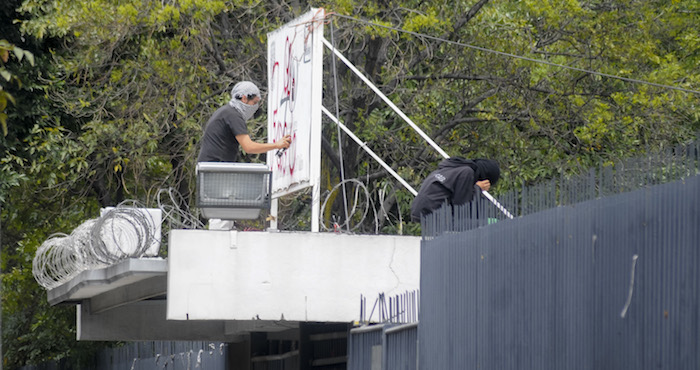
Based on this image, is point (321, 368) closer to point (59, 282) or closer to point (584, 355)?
point (59, 282)

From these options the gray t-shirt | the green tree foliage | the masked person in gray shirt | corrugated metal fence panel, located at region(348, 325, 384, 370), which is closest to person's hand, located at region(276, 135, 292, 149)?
the masked person in gray shirt

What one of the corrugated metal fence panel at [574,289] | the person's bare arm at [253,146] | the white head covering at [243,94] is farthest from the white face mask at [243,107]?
the corrugated metal fence panel at [574,289]

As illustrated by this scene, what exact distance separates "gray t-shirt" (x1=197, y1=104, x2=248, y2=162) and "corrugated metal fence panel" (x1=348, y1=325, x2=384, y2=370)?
222 cm

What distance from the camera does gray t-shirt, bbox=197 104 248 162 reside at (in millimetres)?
11516

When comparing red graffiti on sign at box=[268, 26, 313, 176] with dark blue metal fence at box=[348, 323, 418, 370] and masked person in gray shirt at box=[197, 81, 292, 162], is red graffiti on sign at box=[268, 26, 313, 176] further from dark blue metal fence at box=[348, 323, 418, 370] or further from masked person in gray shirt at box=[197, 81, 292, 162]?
dark blue metal fence at box=[348, 323, 418, 370]

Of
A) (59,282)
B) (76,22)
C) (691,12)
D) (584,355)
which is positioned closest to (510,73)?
(691,12)

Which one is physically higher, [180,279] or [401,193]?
[401,193]

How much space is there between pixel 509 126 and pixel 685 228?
14.3 metres

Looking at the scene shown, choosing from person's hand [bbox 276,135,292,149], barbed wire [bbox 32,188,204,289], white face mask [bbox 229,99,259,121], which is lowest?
barbed wire [bbox 32,188,204,289]

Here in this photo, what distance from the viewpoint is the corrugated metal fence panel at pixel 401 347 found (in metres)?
8.76

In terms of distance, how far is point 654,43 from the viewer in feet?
63.2

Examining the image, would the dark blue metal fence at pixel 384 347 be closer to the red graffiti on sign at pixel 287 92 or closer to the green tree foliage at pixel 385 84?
the red graffiti on sign at pixel 287 92

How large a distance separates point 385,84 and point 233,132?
6479 mm

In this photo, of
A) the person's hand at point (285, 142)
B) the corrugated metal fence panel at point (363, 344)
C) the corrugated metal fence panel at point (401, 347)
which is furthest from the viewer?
the person's hand at point (285, 142)
